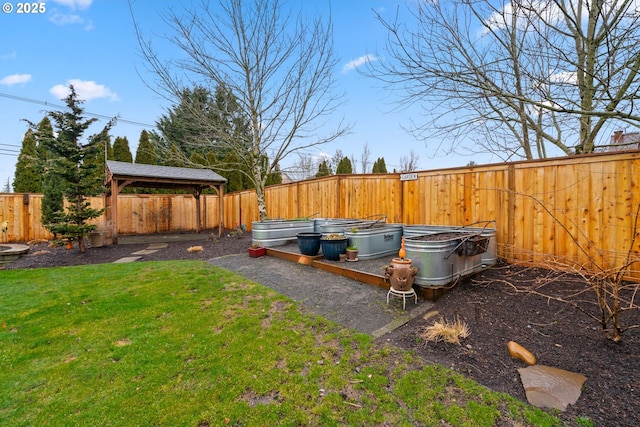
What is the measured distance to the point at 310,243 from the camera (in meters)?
6.07

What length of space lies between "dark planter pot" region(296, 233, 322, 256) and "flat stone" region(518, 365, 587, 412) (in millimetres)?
4246

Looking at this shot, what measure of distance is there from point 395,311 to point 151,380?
267 centimetres

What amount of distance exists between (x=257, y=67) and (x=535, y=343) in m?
9.37

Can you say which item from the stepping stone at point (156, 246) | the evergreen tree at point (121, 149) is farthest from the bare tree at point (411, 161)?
the evergreen tree at point (121, 149)

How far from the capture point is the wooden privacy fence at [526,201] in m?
3.78

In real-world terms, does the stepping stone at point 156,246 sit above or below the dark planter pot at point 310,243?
below

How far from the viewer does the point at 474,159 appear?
6.04 metres

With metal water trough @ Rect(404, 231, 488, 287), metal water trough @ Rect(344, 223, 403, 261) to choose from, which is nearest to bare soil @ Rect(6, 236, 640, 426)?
metal water trough @ Rect(404, 231, 488, 287)

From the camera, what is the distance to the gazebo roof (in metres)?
9.36

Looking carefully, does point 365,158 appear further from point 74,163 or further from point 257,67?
point 74,163

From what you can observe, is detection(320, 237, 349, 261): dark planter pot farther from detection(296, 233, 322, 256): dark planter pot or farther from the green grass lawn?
the green grass lawn

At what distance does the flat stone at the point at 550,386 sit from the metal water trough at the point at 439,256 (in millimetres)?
1534

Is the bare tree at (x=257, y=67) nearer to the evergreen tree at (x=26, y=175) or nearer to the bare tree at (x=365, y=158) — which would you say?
the evergreen tree at (x=26, y=175)

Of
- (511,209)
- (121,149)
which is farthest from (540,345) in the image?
(121,149)
